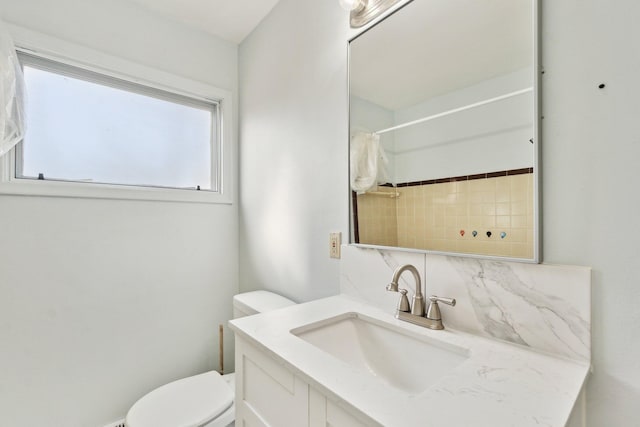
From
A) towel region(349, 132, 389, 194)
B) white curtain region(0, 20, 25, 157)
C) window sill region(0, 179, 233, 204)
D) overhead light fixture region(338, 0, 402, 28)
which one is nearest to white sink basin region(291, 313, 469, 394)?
towel region(349, 132, 389, 194)

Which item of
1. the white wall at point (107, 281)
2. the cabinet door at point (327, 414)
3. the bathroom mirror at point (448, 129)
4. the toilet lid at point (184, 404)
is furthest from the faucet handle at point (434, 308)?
the white wall at point (107, 281)

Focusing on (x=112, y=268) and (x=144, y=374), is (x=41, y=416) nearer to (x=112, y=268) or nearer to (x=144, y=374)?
(x=144, y=374)

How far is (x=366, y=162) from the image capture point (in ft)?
3.69

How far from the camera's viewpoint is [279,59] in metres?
1.60

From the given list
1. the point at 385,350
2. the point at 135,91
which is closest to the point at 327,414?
the point at 385,350

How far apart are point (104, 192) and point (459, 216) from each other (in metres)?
1.70

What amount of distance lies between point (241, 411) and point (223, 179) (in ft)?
4.63

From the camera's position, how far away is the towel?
1080 mm

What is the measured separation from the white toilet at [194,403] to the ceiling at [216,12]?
65.3 inches

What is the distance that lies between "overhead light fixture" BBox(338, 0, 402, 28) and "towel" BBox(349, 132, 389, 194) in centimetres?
44

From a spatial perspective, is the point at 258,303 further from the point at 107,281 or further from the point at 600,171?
the point at 600,171

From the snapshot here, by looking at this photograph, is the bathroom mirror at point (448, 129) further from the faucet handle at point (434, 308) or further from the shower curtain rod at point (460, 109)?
the faucet handle at point (434, 308)

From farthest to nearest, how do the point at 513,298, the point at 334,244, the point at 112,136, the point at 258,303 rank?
the point at 112,136, the point at 258,303, the point at 334,244, the point at 513,298

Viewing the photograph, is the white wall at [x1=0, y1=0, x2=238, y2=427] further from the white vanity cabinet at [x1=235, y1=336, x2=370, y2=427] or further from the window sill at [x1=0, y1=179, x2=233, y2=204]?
the white vanity cabinet at [x1=235, y1=336, x2=370, y2=427]
